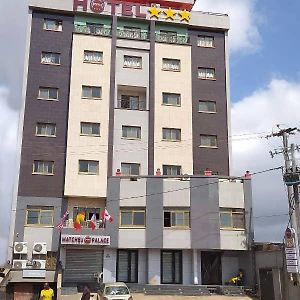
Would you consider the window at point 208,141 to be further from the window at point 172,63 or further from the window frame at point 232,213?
the window frame at point 232,213

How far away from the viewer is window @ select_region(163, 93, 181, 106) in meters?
39.7

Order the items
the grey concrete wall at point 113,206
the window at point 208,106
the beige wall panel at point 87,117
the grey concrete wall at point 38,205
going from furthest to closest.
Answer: the window at point 208,106, the beige wall panel at point 87,117, the grey concrete wall at point 38,205, the grey concrete wall at point 113,206

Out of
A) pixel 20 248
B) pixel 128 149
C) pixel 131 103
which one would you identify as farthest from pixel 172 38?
pixel 20 248

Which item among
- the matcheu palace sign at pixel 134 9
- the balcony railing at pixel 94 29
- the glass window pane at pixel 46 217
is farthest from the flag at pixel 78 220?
the matcheu palace sign at pixel 134 9

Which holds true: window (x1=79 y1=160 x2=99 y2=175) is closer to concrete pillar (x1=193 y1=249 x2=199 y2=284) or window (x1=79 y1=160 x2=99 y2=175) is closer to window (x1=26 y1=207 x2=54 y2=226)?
window (x1=26 y1=207 x2=54 y2=226)

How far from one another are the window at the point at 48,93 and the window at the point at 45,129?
87.6 inches

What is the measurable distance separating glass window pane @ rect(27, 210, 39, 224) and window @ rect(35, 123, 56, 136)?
19.9 feet

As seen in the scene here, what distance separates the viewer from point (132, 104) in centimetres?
4031

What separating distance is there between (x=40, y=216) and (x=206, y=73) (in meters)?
18.3

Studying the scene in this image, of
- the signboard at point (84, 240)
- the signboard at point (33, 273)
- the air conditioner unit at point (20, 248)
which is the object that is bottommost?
the signboard at point (33, 273)

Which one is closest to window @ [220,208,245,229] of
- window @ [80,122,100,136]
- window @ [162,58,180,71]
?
window @ [80,122,100,136]

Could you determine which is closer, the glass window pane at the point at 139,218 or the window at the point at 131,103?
the glass window pane at the point at 139,218

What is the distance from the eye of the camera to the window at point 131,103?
39938 millimetres

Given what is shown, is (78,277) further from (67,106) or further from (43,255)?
(67,106)
